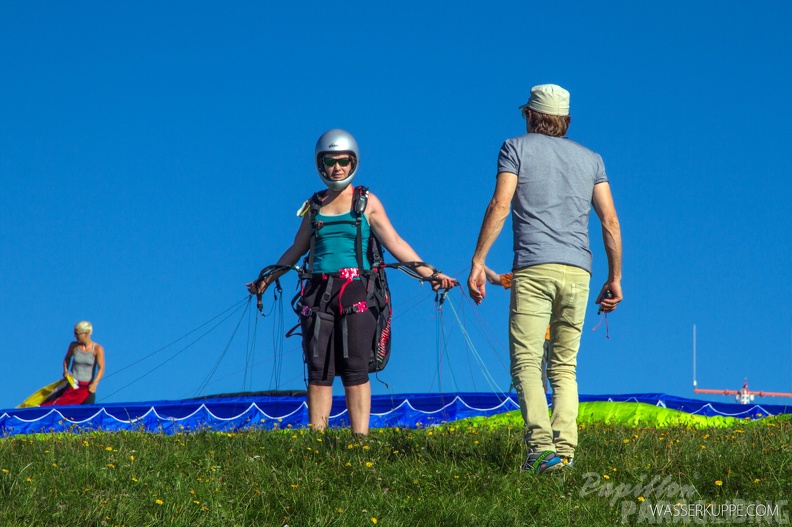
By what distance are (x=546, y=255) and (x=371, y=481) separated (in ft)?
5.67

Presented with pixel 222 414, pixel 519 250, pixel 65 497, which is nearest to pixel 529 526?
pixel 519 250

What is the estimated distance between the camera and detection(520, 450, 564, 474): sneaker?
608 cm

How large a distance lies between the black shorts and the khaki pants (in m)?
1.78

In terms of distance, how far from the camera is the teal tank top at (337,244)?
792cm

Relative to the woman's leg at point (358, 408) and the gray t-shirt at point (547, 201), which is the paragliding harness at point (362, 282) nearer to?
the woman's leg at point (358, 408)

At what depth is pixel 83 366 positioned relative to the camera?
1580 centimetres

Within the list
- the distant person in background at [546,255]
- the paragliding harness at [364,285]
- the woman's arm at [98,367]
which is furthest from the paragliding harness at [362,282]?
the woman's arm at [98,367]

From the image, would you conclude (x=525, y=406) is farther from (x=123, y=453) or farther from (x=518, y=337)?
(x=123, y=453)

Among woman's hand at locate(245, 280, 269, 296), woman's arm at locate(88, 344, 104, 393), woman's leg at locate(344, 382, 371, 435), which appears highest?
woman's hand at locate(245, 280, 269, 296)

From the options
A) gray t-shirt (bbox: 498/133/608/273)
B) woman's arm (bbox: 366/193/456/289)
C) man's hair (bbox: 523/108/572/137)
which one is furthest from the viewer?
woman's arm (bbox: 366/193/456/289)

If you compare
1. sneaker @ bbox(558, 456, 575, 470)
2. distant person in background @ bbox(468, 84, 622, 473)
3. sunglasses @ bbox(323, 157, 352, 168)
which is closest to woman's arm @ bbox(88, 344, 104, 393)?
sunglasses @ bbox(323, 157, 352, 168)

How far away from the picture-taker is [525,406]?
6.22 meters

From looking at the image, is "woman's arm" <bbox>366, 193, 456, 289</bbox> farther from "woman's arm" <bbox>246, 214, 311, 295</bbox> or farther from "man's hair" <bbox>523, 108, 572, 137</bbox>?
"man's hair" <bbox>523, 108, 572, 137</bbox>

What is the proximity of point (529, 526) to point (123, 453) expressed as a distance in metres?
2.91
